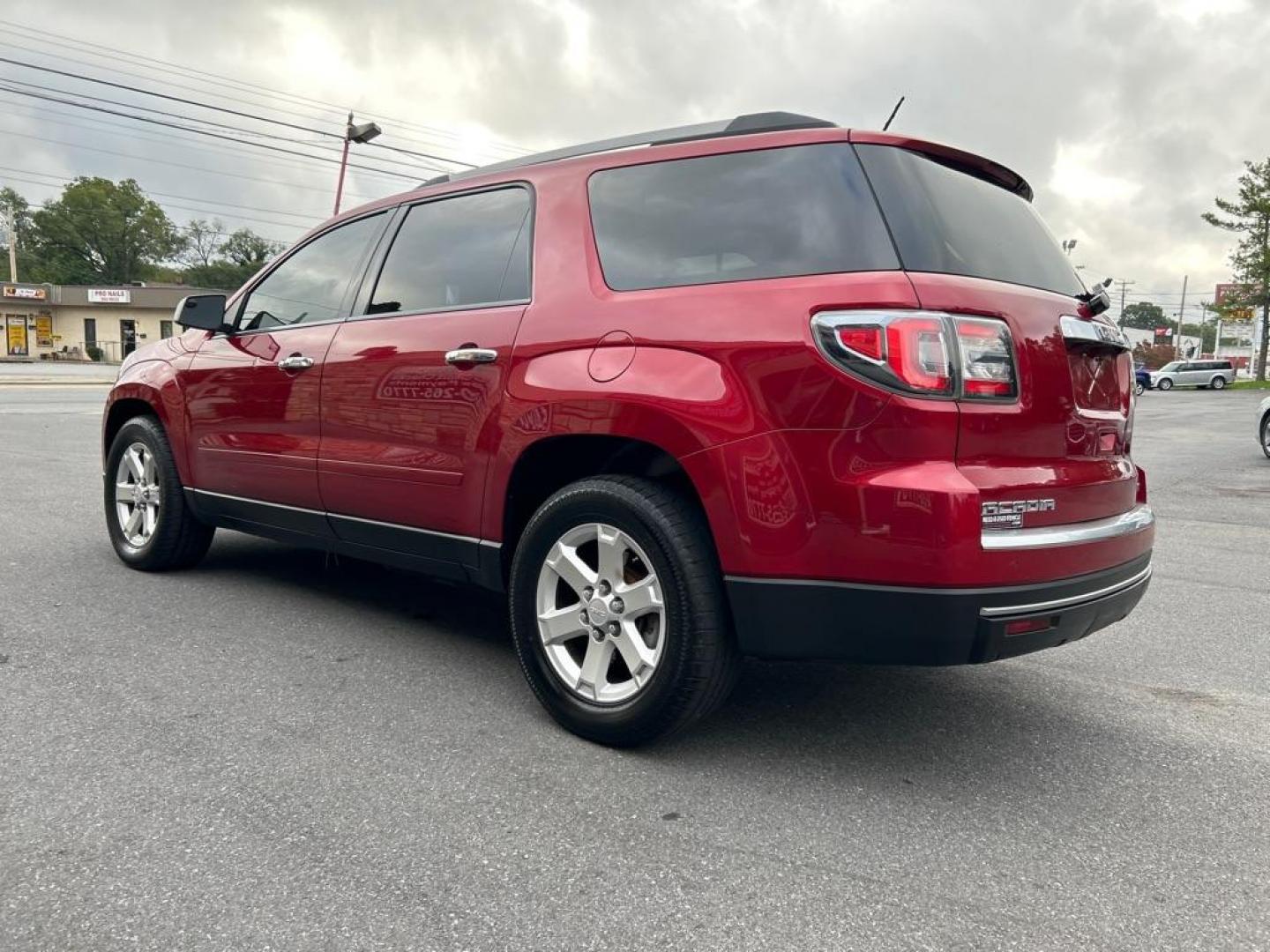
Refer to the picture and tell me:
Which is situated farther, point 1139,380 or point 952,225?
point 1139,380

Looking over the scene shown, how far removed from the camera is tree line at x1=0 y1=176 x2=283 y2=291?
81.3m

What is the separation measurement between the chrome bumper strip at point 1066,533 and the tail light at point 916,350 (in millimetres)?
346

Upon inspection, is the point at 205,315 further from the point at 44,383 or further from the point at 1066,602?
the point at 44,383

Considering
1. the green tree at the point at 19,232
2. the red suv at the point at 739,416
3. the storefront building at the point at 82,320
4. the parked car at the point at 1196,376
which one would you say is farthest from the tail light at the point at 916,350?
the green tree at the point at 19,232

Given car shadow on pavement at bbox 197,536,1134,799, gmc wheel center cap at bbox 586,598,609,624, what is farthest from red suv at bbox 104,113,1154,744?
car shadow on pavement at bbox 197,536,1134,799

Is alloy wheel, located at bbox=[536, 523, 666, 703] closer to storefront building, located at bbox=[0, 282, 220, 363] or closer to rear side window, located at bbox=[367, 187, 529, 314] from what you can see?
rear side window, located at bbox=[367, 187, 529, 314]

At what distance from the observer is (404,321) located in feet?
11.5

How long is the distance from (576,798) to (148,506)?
134 inches

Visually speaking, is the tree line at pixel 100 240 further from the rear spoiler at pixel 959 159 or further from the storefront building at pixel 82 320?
the rear spoiler at pixel 959 159

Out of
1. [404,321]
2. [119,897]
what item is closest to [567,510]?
[404,321]

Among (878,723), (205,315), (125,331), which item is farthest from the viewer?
(125,331)

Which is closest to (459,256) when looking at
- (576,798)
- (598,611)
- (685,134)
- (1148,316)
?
(685,134)

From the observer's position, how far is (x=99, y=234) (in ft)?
271

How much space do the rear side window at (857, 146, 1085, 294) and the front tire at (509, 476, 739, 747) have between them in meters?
0.94
